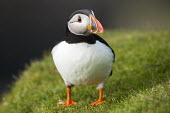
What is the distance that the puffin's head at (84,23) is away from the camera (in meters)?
5.04

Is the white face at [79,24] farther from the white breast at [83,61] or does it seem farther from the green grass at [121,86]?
the green grass at [121,86]

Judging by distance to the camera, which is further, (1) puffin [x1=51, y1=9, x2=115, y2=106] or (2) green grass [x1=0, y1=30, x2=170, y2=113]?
(1) puffin [x1=51, y1=9, x2=115, y2=106]

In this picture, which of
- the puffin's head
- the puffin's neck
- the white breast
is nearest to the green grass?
the white breast

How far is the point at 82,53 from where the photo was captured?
17.2ft

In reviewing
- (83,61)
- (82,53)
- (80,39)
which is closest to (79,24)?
(80,39)

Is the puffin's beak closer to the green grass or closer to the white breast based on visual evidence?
the white breast

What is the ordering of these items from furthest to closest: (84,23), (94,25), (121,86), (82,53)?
(121,86) < (82,53) < (84,23) < (94,25)

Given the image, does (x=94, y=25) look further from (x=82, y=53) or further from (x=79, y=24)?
(x=82, y=53)

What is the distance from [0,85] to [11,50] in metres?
2.78

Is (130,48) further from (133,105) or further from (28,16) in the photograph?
(28,16)

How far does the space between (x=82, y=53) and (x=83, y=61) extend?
0.39 ft

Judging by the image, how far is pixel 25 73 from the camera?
9.28 m

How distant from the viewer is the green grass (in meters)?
4.85

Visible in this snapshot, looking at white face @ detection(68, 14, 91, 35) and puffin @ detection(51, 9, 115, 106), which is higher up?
white face @ detection(68, 14, 91, 35)
